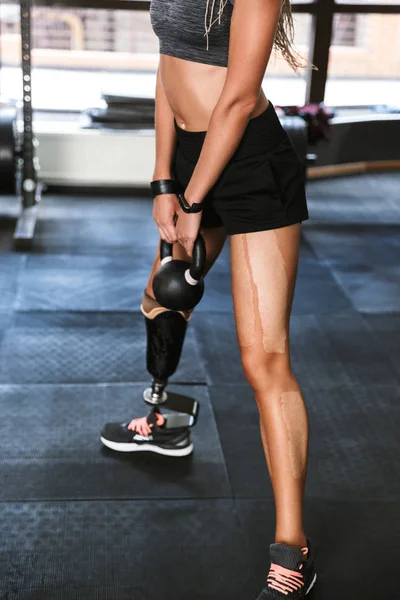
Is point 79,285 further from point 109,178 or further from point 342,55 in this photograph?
point 342,55

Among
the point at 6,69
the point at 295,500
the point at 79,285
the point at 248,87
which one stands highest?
the point at 248,87

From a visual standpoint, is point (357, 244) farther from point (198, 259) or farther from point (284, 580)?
point (284, 580)

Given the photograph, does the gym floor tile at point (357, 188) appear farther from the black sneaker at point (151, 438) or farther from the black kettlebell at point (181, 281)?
the black kettlebell at point (181, 281)

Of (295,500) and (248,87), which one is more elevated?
(248,87)

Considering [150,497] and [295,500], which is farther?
[150,497]

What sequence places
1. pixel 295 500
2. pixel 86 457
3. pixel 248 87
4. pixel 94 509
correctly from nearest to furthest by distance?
pixel 248 87
pixel 295 500
pixel 94 509
pixel 86 457

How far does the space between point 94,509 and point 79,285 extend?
59.4 inches

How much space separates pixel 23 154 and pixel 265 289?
2576 millimetres

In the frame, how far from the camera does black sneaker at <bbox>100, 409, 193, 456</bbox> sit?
6.84 feet

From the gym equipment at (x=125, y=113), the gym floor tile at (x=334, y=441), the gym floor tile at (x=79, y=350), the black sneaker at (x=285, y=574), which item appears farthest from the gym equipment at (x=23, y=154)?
the black sneaker at (x=285, y=574)

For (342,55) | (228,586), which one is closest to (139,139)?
(342,55)

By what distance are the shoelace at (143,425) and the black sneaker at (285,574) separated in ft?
2.03

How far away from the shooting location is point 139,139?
445 centimetres

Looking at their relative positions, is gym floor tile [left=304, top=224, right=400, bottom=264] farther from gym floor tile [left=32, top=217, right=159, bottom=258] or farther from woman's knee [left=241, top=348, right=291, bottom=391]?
woman's knee [left=241, top=348, right=291, bottom=391]
